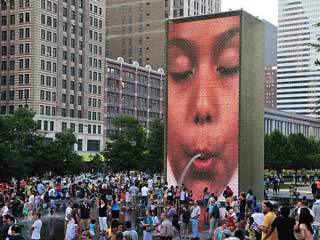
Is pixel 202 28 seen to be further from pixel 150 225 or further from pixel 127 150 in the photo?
pixel 127 150

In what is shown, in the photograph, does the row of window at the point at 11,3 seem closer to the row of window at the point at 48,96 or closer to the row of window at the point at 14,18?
the row of window at the point at 14,18

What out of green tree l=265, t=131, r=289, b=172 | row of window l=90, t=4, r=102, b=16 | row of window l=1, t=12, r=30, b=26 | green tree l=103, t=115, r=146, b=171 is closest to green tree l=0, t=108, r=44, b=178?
green tree l=103, t=115, r=146, b=171

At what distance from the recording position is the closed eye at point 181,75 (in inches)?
1546

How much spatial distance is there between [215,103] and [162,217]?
69.4 feet

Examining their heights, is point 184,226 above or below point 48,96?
below

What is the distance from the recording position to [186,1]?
441 ft

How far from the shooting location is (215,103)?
38.0m

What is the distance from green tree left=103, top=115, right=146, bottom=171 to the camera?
66.4 m

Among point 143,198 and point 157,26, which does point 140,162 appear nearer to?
point 143,198

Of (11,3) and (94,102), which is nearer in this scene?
(11,3)

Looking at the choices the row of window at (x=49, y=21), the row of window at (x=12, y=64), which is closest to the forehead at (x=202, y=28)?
the row of window at (x=12, y=64)

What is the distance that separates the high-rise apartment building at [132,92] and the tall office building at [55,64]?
9.49 metres

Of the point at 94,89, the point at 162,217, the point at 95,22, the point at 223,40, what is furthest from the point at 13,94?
the point at 162,217

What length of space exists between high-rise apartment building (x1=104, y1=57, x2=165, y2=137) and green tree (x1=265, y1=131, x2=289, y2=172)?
37.5 metres
